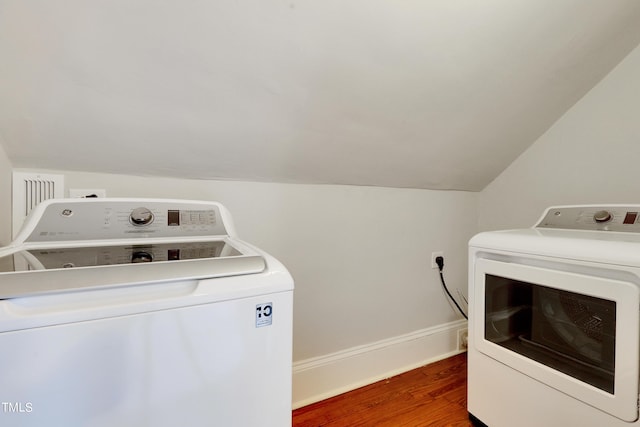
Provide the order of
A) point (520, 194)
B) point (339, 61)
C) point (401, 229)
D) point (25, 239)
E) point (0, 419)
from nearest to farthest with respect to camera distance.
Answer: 1. point (0, 419)
2. point (25, 239)
3. point (339, 61)
4. point (401, 229)
5. point (520, 194)

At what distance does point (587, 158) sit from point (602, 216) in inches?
24.3

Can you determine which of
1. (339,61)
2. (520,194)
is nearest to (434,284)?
(520,194)

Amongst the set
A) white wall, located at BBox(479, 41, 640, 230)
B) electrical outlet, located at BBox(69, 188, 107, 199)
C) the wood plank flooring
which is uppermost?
white wall, located at BBox(479, 41, 640, 230)

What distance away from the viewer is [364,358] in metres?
1.71

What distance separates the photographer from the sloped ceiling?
835 mm

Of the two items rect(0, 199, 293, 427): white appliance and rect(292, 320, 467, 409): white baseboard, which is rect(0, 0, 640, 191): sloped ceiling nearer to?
rect(0, 199, 293, 427): white appliance

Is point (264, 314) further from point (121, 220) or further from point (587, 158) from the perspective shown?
point (587, 158)

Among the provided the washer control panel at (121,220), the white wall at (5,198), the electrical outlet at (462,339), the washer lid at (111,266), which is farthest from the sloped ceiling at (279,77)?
the electrical outlet at (462,339)

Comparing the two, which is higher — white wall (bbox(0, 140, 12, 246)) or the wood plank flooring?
white wall (bbox(0, 140, 12, 246))

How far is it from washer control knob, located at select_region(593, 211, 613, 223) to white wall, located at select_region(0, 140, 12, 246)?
2256 millimetres

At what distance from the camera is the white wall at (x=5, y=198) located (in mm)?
933

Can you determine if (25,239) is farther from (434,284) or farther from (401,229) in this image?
(434,284)

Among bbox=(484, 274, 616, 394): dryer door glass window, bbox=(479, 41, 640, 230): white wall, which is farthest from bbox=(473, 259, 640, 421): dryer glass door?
bbox=(479, 41, 640, 230): white wall

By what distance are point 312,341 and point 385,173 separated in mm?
1018
